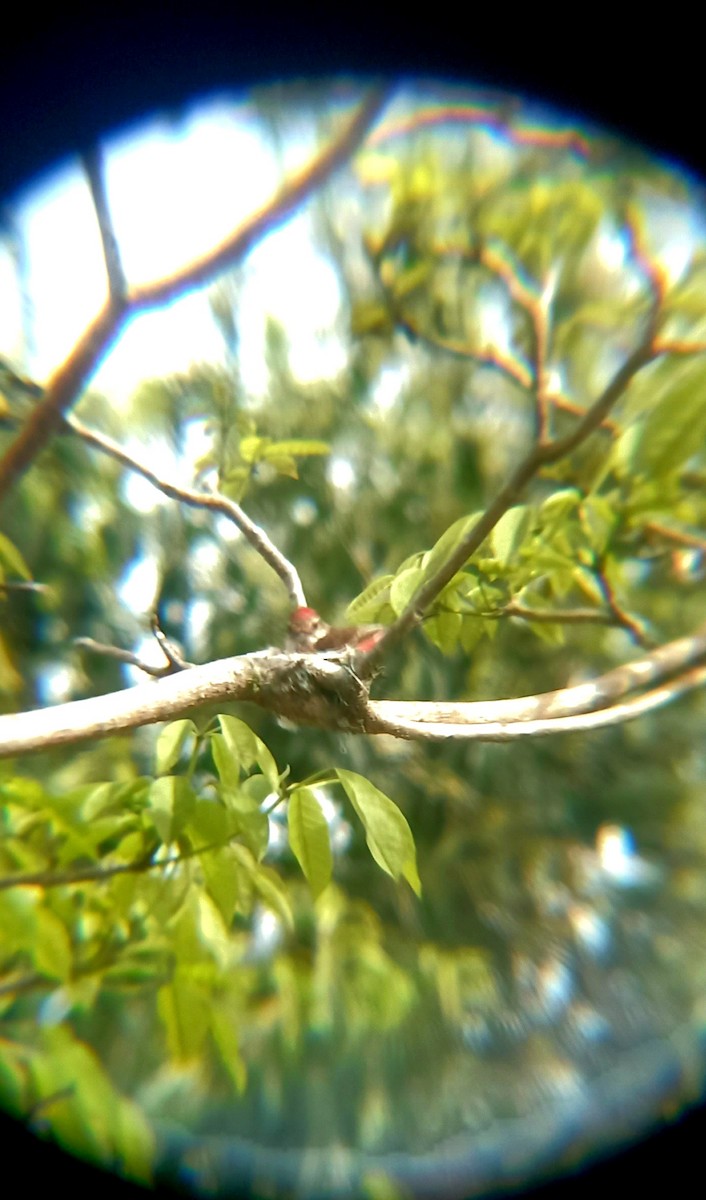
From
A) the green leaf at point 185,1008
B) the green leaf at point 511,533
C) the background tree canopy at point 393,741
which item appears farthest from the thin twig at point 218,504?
the green leaf at point 185,1008

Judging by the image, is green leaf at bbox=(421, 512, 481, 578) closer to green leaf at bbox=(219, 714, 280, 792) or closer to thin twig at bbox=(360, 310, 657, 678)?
thin twig at bbox=(360, 310, 657, 678)

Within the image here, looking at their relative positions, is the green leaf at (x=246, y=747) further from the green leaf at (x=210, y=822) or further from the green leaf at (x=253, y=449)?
the green leaf at (x=253, y=449)

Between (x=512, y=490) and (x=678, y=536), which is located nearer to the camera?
(x=512, y=490)

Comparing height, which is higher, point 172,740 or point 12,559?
point 12,559

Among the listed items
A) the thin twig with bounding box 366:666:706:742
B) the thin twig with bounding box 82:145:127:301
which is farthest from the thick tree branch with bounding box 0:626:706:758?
the thin twig with bounding box 82:145:127:301

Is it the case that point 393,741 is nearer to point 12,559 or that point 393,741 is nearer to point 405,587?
point 405,587

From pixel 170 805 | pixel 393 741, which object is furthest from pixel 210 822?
pixel 393 741

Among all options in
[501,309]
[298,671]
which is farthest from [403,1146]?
[501,309]
